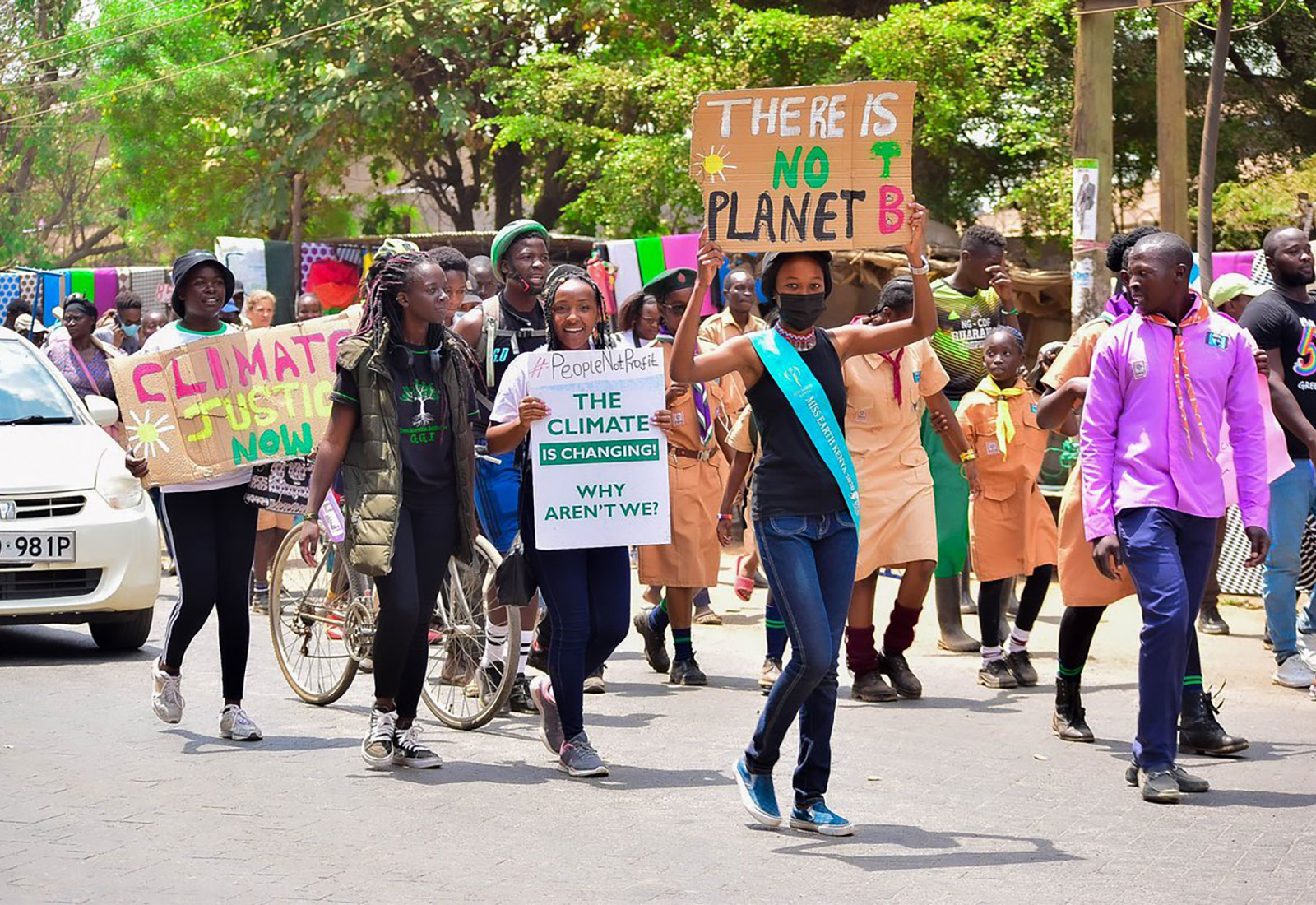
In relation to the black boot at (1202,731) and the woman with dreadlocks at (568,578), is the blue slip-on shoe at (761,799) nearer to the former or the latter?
the woman with dreadlocks at (568,578)

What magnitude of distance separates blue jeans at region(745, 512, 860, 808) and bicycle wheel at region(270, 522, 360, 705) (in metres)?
3.05

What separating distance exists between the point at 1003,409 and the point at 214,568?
4.35m

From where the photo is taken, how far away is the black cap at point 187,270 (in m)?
7.93

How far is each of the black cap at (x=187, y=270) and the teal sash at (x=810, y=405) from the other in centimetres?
288

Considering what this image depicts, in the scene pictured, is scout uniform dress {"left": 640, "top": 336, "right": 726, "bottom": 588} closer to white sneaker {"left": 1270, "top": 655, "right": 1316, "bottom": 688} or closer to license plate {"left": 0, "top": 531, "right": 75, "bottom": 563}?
white sneaker {"left": 1270, "top": 655, "right": 1316, "bottom": 688}

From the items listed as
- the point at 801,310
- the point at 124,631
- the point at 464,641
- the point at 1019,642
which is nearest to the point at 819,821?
the point at 801,310

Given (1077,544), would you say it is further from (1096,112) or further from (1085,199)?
(1096,112)

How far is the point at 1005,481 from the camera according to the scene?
32.2 ft

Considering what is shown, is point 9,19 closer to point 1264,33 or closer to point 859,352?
point 1264,33

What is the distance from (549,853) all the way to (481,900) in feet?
2.01

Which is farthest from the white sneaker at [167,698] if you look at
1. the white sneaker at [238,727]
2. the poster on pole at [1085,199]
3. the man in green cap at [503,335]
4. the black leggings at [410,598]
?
the poster on pole at [1085,199]

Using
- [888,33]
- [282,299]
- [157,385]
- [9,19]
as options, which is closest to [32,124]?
[9,19]

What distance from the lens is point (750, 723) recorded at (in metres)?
8.42

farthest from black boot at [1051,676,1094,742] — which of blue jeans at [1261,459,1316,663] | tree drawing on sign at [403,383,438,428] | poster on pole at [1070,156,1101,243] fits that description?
poster on pole at [1070,156,1101,243]
